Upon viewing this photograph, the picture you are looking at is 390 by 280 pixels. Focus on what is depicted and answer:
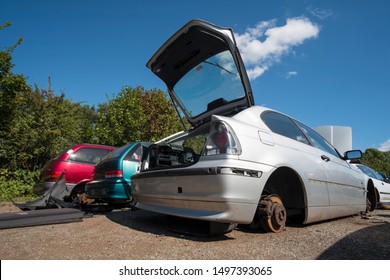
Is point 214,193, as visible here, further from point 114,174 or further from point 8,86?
point 8,86

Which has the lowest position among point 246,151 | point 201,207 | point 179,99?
point 201,207

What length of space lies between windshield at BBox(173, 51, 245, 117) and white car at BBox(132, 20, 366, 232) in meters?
0.01

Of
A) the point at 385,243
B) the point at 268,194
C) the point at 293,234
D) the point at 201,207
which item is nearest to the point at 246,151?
the point at 201,207

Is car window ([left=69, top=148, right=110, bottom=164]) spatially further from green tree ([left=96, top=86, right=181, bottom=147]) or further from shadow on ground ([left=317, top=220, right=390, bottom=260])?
green tree ([left=96, top=86, right=181, bottom=147])

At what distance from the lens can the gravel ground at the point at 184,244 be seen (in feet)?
7.27

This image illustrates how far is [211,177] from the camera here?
2.49 meters

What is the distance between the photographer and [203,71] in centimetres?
377

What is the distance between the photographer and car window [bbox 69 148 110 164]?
6.13m

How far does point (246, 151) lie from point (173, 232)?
1236 millimetres

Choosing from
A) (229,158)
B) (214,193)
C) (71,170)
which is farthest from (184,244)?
(71,170)

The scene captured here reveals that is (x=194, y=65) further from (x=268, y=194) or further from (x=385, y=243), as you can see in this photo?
(x=385, y=243)

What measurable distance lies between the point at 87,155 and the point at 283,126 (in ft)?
15.2

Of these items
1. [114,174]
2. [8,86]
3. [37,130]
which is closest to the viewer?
[114,174]

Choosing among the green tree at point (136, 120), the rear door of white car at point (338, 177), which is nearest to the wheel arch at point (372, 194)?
the rear door of white car at point (338, 177)
